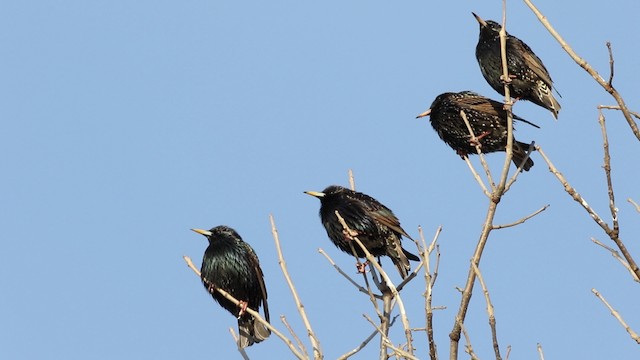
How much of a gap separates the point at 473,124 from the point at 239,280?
8.73ft

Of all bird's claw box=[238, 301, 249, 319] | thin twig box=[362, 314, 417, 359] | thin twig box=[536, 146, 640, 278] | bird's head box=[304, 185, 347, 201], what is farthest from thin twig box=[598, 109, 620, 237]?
bird's head box=[304, 185, 347, 201]

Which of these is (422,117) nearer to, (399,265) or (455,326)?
(399,265)

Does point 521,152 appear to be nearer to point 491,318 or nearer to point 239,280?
point 239,280

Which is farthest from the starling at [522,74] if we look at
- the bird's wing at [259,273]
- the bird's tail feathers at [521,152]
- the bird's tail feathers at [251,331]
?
the bird's tail feathers at [251,331]

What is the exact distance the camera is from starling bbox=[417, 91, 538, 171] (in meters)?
9.16

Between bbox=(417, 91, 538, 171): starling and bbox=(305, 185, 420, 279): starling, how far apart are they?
981mm

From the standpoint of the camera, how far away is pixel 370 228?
872 cm

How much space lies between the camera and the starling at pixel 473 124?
9.16 m

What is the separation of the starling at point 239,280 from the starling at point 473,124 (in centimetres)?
223

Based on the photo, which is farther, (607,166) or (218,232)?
(218,232)

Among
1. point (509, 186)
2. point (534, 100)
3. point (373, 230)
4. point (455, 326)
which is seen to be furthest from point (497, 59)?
point (455, 326)

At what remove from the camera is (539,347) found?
452cm

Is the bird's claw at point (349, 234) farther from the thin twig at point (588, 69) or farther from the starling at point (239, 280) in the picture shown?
the thin twig at point (588, 69)

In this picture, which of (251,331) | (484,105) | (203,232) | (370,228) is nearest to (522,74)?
(484,105)
